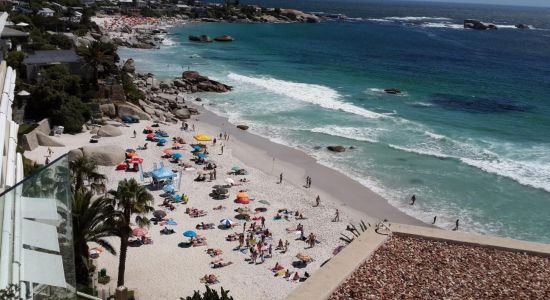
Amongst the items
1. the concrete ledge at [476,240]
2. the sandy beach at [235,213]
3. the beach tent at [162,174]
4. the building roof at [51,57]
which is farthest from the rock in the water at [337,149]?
the concrete ledge at [476,240]

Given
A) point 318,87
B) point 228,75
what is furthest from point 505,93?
point 228,75

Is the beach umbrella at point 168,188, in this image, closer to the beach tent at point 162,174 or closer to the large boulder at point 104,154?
the beach tent at point 162,174

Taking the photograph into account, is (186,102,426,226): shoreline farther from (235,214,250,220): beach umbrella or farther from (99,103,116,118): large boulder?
(99,103,116,118): large boulder

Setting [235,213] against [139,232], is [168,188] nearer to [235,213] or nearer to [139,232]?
[235,213]

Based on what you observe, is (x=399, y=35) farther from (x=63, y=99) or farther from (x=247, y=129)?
(x=63, y=99)

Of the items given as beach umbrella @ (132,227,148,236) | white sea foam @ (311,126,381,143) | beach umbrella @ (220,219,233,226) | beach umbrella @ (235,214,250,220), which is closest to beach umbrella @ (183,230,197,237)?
beach umbrella @ (132,227,148,236)

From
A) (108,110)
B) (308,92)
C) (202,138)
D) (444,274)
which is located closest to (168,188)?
(202,138)
